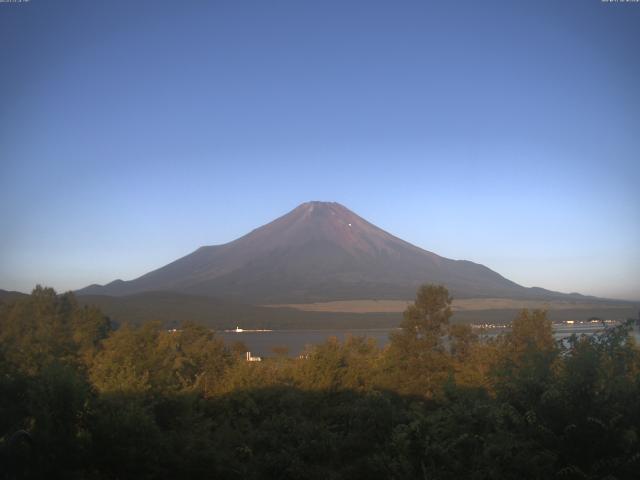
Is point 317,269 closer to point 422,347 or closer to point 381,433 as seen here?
point 422,347

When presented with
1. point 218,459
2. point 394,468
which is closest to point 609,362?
point 394,468

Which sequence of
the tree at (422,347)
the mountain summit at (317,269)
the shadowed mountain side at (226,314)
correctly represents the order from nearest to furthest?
the tree at (422,347) → the shadowed mountain side at (226,314) → the mountain summit at (317,269)

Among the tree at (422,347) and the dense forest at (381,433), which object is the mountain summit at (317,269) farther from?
the dense forest at (381,433)

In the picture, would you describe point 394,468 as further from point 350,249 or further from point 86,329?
point 350,249

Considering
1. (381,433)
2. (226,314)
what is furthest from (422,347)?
(226,314)

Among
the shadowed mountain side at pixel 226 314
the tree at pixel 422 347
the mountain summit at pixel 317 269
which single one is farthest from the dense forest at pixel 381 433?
the mountain summit at pixel 317 269
